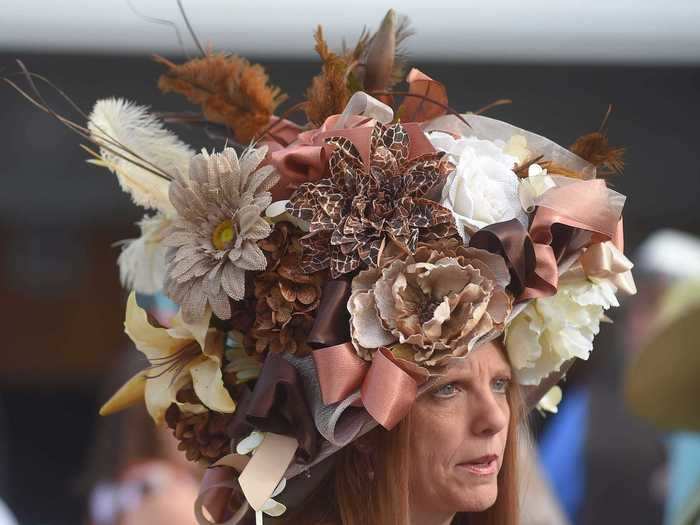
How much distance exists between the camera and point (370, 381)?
182 cm

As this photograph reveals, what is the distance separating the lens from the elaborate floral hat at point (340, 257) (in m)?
1.85

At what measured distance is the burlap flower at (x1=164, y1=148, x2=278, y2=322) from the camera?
6.24ft

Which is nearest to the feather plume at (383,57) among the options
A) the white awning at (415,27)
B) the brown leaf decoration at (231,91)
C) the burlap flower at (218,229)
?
the brown leaf decoration at (231,91)

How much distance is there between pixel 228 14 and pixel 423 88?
316cm

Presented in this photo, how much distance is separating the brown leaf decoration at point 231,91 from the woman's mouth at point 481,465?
0.72 meters

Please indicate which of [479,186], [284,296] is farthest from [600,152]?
[284,296]

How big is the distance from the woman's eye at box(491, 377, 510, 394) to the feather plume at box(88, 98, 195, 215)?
66 cm

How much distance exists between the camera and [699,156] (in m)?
5.72

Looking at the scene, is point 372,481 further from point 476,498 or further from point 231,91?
point 231,91

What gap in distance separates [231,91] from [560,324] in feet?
2.41

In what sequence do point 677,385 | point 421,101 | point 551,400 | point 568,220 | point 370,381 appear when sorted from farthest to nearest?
1. point 677,385
2. point 551,400
3. point 421,101
4. point 568,220
5. point 370,381

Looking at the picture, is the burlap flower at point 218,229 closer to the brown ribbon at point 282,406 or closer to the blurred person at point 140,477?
the brown ribbon at point 282,406

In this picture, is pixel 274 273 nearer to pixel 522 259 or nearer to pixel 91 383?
pixel 522 259

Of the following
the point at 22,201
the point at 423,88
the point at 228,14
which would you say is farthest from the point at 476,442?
the point at 22,201
